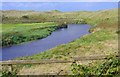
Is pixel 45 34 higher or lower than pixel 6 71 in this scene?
lower

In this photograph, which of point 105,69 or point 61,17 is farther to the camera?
point 61,17

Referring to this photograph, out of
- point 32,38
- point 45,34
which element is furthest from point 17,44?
point 45,34

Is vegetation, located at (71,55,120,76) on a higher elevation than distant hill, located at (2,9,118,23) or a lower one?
higher

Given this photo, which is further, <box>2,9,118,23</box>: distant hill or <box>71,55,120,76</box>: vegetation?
<box>2,9,118,23</box>: distant hill

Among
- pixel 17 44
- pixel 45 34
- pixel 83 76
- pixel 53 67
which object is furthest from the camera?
pixel 45 34

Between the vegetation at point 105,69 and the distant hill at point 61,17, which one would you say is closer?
the vegetation at point 105,69

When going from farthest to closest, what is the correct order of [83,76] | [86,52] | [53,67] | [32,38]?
[32,38]
[86,52]
[53,67]
[83,76]

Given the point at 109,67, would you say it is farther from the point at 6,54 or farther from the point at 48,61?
the point at 6,54

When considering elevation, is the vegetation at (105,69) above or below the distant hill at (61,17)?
above

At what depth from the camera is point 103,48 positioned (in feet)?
93.2

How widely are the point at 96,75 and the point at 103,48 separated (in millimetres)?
13960

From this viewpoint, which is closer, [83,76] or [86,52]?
[83,76]

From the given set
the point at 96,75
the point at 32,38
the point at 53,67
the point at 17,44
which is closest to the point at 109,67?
the point at 96,75

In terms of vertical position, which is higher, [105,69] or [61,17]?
[105,69]
